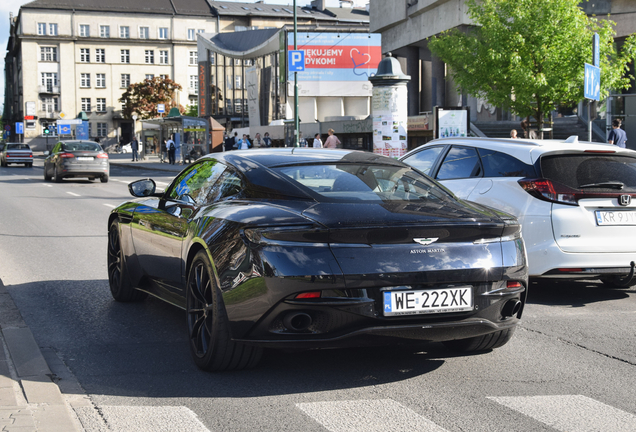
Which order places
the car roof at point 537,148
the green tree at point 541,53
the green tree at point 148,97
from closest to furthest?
1. the car roof at point 537,148
2. the green tree at point 541,53
3. the green tree at point 148,97

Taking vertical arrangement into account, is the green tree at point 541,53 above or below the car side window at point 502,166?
above

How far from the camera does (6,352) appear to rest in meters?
4.98

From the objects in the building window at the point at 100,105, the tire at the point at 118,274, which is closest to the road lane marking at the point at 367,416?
the tire at the point at 118,274

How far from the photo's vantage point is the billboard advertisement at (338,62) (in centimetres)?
5788

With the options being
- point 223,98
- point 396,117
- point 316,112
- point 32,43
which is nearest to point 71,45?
point 32,43

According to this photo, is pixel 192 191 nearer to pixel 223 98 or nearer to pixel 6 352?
pixel 6 352

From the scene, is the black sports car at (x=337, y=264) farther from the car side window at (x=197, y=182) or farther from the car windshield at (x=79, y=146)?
the car windshield at (x=79, y=146)

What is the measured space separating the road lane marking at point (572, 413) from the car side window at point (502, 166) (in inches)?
128

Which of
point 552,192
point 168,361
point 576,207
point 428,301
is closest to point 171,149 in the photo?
point 552,192

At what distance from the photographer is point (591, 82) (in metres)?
13.3

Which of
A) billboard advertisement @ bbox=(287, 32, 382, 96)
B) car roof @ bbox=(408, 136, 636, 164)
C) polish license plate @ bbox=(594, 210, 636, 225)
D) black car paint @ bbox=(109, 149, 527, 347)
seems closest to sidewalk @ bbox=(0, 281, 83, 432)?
black car paint @ bbox=(109, 149, 527, 347)

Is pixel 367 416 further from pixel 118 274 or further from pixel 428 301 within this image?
pixel 118 274

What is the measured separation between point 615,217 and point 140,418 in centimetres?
474

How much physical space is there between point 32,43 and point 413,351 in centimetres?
10135
